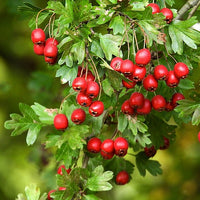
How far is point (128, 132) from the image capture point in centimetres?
166

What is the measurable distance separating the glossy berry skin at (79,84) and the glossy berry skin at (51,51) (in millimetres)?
129

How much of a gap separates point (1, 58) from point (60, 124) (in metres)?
2.83

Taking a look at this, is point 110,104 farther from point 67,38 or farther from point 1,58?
point 1,58

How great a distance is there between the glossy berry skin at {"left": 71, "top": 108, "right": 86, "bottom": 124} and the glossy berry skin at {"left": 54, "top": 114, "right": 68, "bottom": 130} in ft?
0.13

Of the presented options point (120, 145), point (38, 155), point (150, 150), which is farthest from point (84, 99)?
point (38, 155)

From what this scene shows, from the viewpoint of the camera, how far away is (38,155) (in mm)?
3100

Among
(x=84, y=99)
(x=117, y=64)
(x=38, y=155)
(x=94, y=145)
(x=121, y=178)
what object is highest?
(x=117, y=64)

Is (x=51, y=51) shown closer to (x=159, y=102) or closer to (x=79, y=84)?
(x=79, y=84)

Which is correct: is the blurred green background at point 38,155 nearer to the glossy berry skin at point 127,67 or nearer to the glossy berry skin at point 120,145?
the glossy berry skin at point 120,145

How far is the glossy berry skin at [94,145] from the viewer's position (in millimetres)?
1613

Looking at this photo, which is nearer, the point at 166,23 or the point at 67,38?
the point at 67,38

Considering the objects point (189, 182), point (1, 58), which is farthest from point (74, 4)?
point (1, 58)

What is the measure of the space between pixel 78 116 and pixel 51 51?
0.25 m

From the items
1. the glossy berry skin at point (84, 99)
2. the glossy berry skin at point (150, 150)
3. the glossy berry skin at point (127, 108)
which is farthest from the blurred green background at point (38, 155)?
the glossy berry skin at point (84, 99)
